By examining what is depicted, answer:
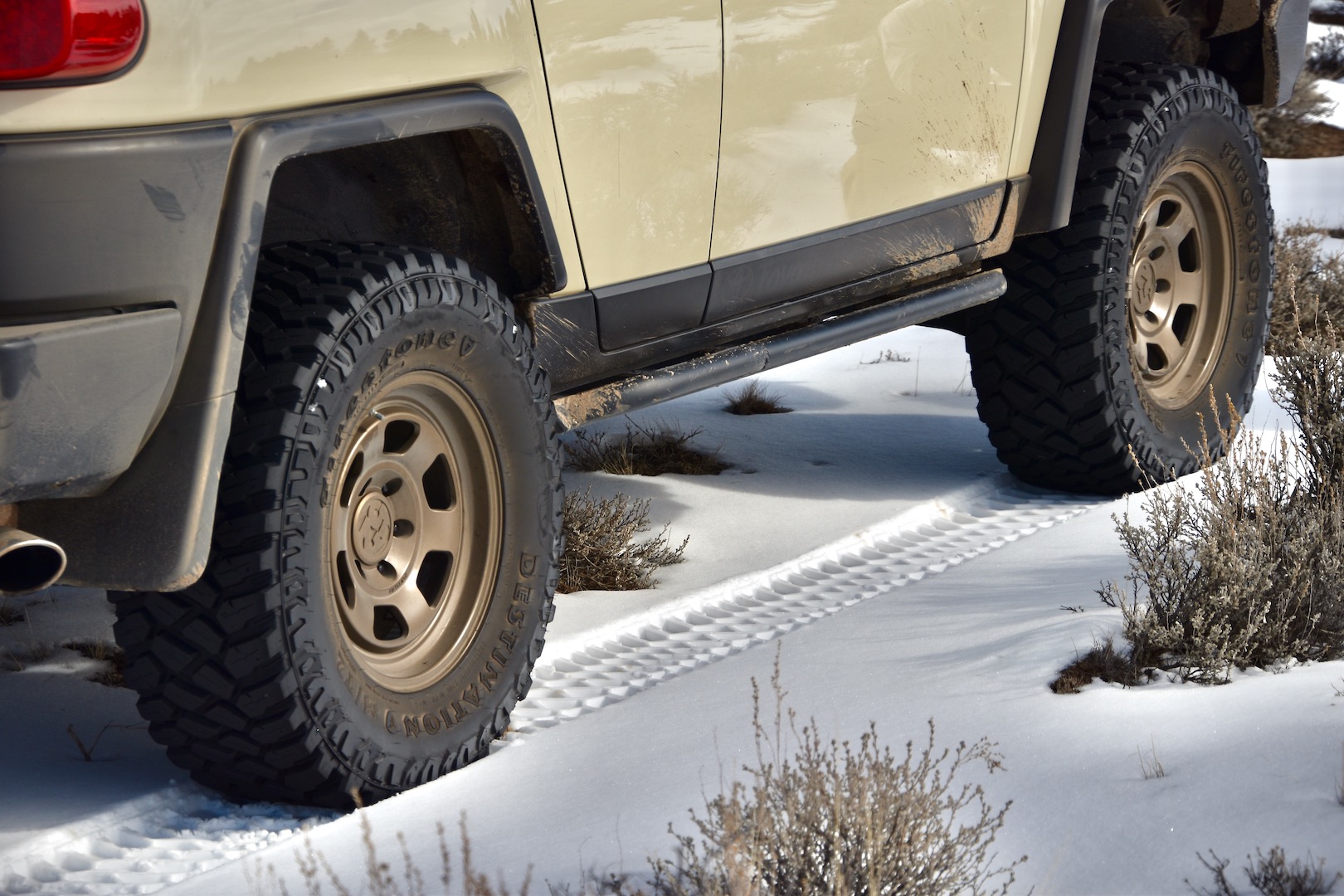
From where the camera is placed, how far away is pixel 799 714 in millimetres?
2980

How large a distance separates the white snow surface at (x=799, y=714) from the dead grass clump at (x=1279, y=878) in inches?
1.7

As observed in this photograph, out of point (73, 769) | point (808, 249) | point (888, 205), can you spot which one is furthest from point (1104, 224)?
point (73, 769)

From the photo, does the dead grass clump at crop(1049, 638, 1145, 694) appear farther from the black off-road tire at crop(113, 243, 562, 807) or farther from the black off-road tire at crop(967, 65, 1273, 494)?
the black off-road tire at crop(967, 65, 1273, 494)

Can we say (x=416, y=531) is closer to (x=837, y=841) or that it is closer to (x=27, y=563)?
(x=27, y=563)

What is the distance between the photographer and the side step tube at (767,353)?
10.9 feet

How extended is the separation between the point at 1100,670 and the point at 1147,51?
2.76m

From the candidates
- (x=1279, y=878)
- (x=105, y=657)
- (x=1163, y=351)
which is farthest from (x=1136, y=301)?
(x=105, y=657)

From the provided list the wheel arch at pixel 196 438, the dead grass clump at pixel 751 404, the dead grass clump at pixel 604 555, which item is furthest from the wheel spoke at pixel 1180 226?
the wheel arch at pixel 196 438

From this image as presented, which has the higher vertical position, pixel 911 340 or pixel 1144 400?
pixel 911 340

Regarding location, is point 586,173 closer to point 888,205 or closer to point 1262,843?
point 888,205

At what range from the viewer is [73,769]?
3.02 m

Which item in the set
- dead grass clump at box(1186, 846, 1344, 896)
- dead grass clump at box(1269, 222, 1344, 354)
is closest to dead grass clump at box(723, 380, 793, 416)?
dead grass clump at box(1269, 222, 1344, 354)

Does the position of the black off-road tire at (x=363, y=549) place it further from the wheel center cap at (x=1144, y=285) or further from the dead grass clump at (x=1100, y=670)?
the wheel center cap at (x=1144, y=285)

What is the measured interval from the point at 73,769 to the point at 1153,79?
3496mm
